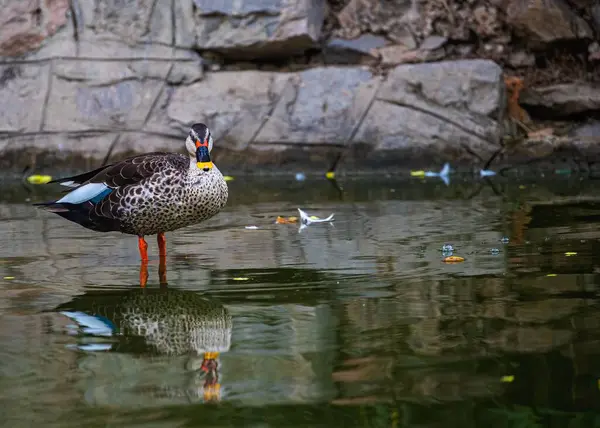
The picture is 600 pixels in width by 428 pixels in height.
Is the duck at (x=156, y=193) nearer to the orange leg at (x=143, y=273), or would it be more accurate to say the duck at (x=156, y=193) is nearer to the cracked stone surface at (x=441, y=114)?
the orange leg at (x=143, y=273)

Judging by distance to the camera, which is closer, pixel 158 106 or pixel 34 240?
pixel 34 240

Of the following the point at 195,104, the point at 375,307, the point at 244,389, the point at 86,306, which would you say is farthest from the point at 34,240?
the point at 195,104

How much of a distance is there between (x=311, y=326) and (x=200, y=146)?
1.98 meters

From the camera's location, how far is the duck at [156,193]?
6.36m

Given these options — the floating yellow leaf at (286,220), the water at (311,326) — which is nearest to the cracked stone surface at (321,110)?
the floating yellow leaf at (286,220)

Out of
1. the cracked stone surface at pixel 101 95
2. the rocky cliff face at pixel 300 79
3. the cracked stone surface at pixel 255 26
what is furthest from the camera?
the cracked stone surface at pixel 255 26

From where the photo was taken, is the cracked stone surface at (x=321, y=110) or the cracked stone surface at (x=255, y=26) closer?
the cracked stone surface at (x=321, y=110)

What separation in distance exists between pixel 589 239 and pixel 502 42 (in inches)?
283

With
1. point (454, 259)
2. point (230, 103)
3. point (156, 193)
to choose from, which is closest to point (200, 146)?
point (156, 193)

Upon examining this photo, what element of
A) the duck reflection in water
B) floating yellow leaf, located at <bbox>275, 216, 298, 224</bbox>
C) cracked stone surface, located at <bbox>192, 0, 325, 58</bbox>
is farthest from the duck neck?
cracked stone surface, located at <bbox>192, 0, 325, 58</bbox>

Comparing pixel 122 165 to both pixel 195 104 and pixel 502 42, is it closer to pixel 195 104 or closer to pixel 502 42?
pixel 195 104

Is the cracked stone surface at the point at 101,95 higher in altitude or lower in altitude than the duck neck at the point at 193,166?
higher

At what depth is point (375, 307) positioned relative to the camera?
5.07 metres

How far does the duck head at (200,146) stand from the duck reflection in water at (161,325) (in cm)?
88
